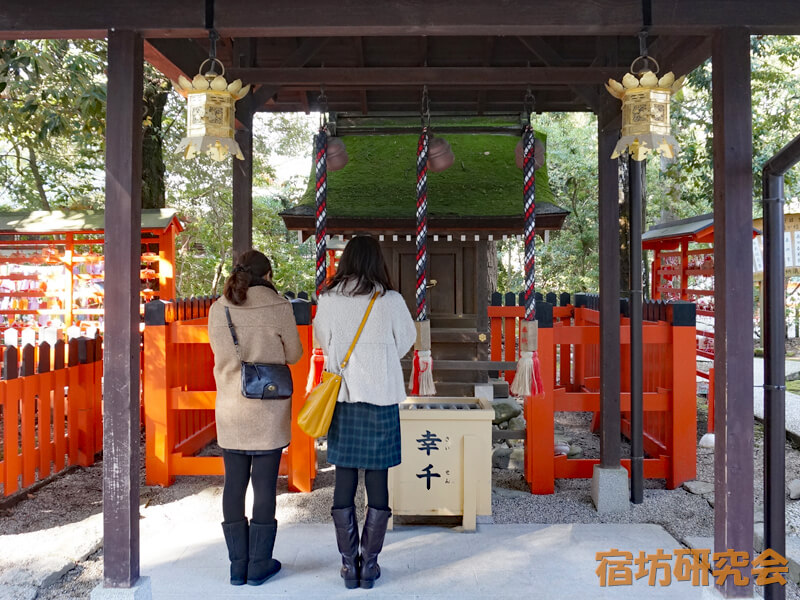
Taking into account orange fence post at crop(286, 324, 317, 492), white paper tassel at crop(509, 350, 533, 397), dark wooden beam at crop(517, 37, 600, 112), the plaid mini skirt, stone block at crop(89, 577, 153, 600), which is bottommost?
stone block at crop(89, 577, 153, 600)

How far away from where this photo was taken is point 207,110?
9.85ft

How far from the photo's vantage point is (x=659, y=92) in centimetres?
295

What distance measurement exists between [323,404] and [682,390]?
3264 mm

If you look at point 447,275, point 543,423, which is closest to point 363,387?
point 543,423

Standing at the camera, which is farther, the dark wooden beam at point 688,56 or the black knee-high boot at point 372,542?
the dark wooden beam at point 688,56

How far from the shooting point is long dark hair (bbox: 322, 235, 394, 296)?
306 centimetres

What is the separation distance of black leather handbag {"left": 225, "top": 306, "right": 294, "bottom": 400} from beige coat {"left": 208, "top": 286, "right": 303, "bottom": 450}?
0.07 feet

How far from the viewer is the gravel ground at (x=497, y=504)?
162 inches

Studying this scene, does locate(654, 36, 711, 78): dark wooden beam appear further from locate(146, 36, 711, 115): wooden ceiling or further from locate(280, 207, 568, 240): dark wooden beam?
locate(280, 207, 568, 240): dark wooden beam

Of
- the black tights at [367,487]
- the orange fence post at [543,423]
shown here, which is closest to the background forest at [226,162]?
the orange fence post at [543,423]

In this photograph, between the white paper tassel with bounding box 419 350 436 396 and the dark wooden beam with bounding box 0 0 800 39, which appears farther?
the white paper tassel with bounding box 419 350 436 396

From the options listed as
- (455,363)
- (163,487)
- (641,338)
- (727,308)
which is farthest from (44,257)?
(727,308)

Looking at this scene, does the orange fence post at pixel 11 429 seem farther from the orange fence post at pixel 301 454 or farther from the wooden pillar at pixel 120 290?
the orange fence post at pixel 301 454

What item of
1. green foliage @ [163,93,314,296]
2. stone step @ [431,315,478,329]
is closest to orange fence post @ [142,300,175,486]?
stone step @ [431,315,478,329]
